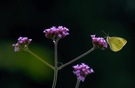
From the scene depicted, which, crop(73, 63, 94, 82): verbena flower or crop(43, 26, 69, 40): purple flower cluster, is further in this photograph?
crop(43, 26, 69, 40): purple flower cluster

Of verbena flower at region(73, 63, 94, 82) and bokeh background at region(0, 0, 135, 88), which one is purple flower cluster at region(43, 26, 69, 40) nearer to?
verbena flower at region(73, 63, 94, 82)

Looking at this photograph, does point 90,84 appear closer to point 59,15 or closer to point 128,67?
point 128,67

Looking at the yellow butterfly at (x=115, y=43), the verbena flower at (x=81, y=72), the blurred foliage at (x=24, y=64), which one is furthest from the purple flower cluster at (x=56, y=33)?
the blurred foliage at (x=24, y=64)

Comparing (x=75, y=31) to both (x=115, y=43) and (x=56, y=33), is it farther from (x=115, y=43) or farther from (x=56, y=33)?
(x=56, y=33)

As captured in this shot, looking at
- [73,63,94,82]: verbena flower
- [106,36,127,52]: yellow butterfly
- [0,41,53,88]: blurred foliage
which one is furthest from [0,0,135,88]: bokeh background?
[73,63,94,82]: verbena flower

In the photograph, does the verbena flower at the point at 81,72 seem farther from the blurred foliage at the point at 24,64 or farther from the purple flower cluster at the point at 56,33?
the blurred foliage at the point at 24,64

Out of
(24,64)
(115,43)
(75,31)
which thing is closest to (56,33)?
(115,43)

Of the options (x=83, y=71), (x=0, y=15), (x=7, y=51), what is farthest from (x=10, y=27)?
(x=83, y=71)

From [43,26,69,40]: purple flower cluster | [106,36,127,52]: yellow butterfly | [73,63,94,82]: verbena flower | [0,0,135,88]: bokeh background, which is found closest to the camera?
[73,63,94,82]: verbena flower
